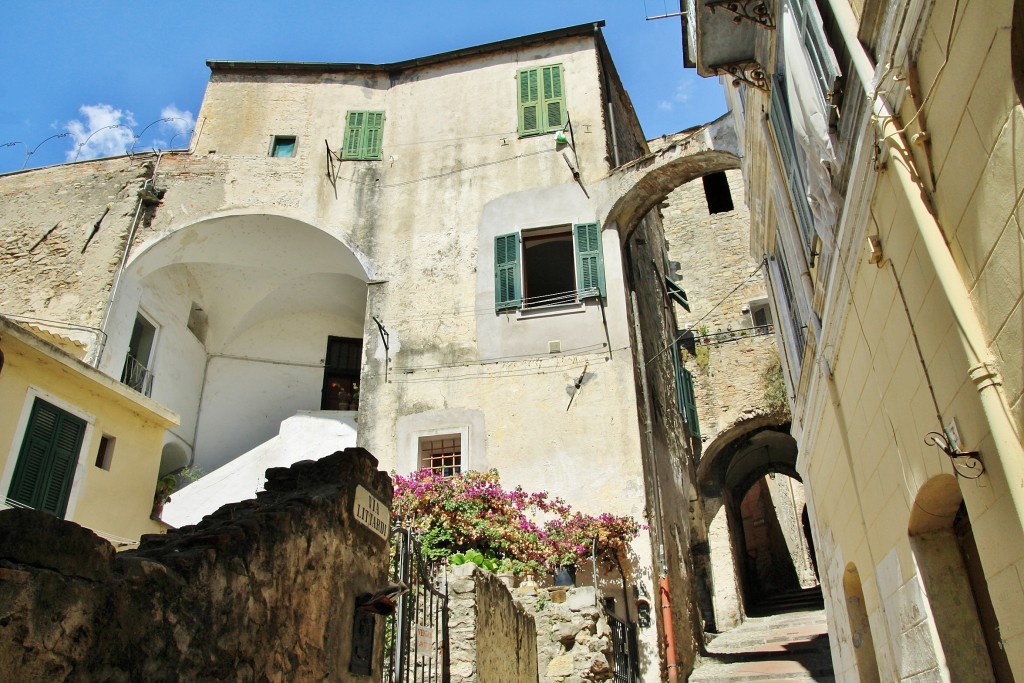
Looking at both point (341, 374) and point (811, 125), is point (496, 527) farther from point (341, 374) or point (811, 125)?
point (341, 374)

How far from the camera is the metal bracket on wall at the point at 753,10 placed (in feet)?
22.0

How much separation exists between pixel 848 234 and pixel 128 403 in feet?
34.8

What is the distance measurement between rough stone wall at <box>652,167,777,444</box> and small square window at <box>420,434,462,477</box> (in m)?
8.97

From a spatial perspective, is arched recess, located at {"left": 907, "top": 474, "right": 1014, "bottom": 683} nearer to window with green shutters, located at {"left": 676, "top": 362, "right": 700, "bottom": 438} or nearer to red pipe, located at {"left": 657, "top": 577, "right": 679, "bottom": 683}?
red pipe, located at {"left": 657, "top": 577, "right": 679, "bottom": 683}

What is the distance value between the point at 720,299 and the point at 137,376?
1549cm

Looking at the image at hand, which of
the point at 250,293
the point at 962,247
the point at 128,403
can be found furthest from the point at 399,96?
the point at 962,247

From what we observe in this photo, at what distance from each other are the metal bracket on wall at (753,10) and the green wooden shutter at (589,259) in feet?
21.2

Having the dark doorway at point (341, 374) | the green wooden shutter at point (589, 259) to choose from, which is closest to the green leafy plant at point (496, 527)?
the green wooden shutter at point (589, 259)

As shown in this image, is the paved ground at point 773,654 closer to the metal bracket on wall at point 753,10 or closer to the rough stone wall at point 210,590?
the rough stone wall at point 210,590

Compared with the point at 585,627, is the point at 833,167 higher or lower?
higher

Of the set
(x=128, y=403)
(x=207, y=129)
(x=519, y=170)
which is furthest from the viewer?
(x=207, y=129)

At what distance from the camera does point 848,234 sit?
532 cm

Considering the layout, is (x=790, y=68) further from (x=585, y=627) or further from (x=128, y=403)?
(x=128, y=403)

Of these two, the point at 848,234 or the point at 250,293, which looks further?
the point at 250,293
